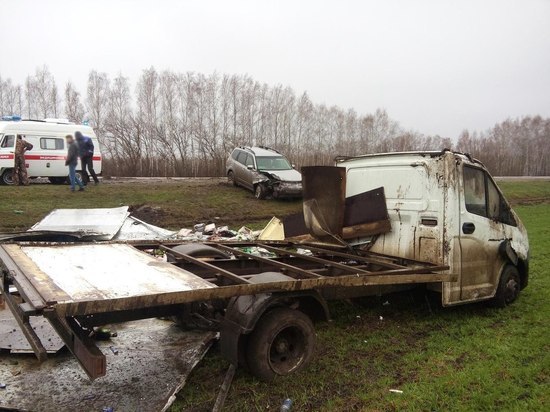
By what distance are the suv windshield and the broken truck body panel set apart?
35.8ft

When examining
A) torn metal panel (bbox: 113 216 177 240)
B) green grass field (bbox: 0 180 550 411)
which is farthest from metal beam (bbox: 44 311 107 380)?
torn metal panel (bbox: 113 216 177 240)

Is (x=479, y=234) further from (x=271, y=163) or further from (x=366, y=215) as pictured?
(x=271, y=163)

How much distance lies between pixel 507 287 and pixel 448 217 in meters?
1.74

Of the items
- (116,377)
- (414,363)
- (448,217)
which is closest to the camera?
(116,377)

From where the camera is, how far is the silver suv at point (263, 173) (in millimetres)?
16297

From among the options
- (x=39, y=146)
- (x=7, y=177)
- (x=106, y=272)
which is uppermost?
(x=39, y=146)

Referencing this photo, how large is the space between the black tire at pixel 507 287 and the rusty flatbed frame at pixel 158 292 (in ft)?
4.58

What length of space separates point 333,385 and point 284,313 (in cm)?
80

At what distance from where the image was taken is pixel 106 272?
371 centimetres

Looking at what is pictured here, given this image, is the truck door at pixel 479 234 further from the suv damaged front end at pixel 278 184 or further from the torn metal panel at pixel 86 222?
the suv damaged front end at pixel 278 184

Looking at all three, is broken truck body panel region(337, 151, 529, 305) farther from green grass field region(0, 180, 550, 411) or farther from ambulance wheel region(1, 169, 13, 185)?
ambulance wheel region(1, 169, 13, 185)

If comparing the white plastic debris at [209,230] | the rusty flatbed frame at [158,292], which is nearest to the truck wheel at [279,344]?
the rusty flatbed frame at [158,292]

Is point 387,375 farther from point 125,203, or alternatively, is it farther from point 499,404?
point 125,203

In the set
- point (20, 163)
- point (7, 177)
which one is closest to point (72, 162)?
point (20, 163)
